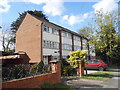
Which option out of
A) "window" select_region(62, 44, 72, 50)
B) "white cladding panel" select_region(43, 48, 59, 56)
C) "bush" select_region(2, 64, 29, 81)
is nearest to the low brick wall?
"bush" select_region(2, 64, 29, 81)

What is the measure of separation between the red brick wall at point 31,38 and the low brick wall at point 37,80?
12.5m

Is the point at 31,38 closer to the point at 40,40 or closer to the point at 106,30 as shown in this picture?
the point at 40,40

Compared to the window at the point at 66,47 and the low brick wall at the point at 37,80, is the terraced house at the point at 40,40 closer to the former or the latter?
the window at the point at 66,47

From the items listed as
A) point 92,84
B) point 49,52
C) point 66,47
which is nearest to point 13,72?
point 92,84

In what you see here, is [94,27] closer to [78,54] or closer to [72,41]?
[72,41]

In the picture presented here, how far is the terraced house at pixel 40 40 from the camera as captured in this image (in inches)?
842

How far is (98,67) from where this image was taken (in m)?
18.3

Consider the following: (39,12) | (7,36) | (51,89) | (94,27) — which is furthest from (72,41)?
(51,89)

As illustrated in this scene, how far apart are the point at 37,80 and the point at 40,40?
1492cm

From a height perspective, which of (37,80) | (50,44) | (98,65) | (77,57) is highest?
(50,44)

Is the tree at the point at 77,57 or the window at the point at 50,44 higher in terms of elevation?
the window at the point at 50,44

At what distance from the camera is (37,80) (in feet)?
21.6

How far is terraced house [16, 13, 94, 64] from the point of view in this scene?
70.1 ft

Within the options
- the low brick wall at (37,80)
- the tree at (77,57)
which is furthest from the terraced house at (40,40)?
the low brick wall at (37,80)
